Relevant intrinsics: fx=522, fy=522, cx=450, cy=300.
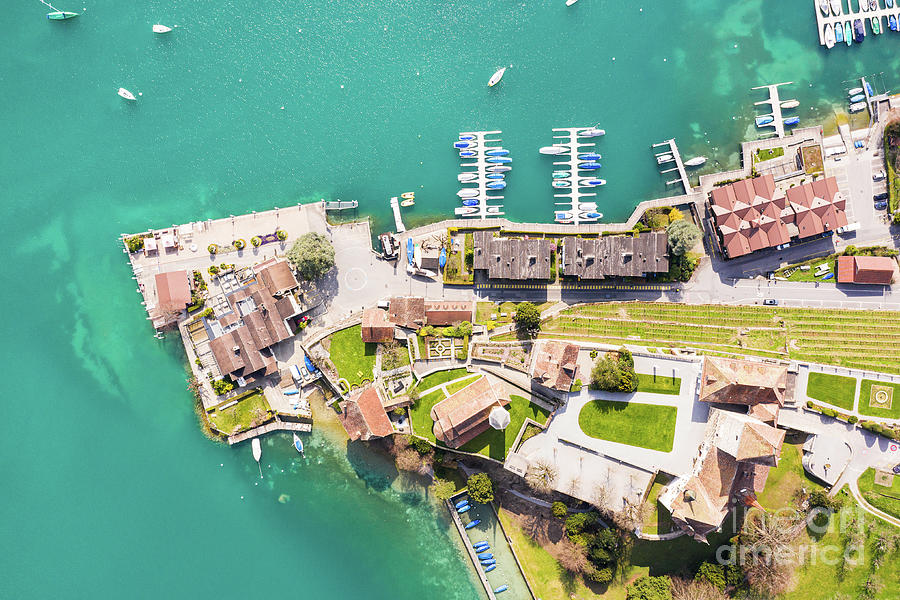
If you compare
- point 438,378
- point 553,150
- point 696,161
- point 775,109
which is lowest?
point 438,378

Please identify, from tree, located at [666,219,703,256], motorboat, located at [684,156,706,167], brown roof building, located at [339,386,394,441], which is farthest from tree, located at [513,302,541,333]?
motorboat, located at [684,156,706,167]

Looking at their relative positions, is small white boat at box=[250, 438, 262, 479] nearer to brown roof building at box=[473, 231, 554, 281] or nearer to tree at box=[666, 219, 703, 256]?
brown roof building at box=[473, 231, 554, 281]

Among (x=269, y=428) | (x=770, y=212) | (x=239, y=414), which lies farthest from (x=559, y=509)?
(x=770, y=212)

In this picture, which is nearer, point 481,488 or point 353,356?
point 481,488

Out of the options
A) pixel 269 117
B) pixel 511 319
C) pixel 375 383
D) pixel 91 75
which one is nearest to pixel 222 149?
pixel 269 117

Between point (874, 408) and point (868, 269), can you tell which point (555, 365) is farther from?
point (868, 269)

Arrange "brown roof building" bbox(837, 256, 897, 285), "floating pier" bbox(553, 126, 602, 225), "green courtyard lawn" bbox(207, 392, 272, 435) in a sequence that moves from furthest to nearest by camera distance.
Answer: "floating pier" bbox(553, 126, 602, 225), "green courtyard lawn" bbox(207, 392, 272, 435), "brown roof building" bbox(837, 256, 897, 285)

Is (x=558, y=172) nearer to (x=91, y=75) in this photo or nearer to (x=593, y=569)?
(x=593, y=569)
